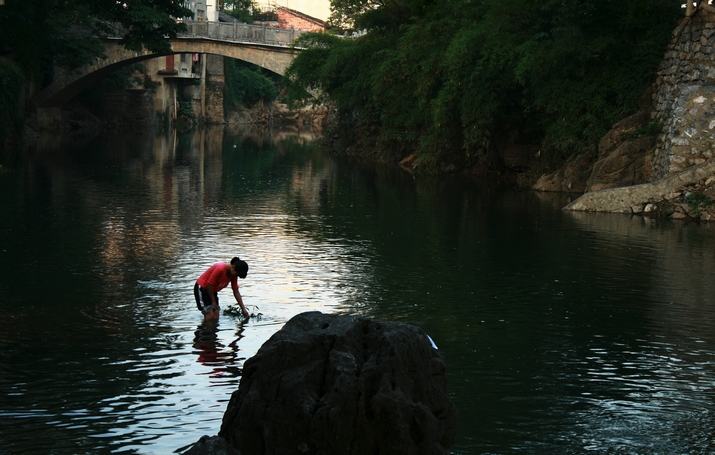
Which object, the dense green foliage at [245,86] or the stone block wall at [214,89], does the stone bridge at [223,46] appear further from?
the dense green foliage at [245,86]

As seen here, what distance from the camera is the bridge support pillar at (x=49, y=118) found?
58500 mm

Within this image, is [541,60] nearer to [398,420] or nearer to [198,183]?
[198,183]

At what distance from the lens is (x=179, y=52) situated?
63.0 m

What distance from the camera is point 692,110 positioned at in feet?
82.0

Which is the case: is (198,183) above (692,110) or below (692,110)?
below

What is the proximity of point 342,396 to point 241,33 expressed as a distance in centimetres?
5911

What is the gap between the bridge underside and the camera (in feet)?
199

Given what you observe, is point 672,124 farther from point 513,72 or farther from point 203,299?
point 203,299

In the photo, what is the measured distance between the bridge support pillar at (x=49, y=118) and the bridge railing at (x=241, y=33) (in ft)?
30.5

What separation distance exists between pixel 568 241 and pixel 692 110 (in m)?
7.33

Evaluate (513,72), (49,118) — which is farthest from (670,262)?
(49,118)

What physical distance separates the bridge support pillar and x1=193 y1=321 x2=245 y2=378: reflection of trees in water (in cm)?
4891

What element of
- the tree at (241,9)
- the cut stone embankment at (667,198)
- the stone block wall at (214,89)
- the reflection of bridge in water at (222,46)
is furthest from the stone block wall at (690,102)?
the tree at (241,9)

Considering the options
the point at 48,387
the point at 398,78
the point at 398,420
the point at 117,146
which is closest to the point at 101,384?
the point at 48,387
